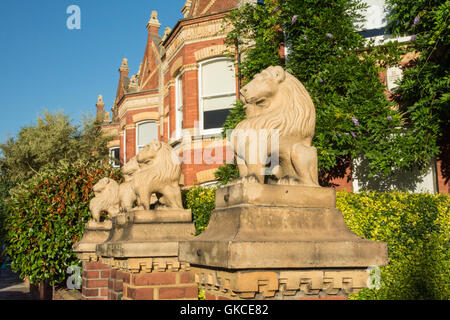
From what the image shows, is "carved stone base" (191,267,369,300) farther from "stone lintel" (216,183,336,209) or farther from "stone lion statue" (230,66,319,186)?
"stone lion statue" (230,66,319,186)

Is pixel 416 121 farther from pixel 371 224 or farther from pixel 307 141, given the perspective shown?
pixel 307 141

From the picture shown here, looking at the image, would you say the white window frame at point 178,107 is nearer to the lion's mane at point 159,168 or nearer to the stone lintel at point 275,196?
the lion's mane at point 159,168

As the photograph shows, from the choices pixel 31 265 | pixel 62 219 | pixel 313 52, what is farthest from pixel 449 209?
pixel 31 265

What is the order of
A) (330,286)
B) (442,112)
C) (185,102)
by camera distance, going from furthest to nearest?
1. (185,102)
2. (442,112)
3. (330,286)

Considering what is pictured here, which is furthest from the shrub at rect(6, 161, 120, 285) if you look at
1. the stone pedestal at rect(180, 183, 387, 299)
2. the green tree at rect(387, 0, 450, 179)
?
the green tree at rect(387, 0, 450, 179)

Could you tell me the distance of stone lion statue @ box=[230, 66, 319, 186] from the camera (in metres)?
3.06

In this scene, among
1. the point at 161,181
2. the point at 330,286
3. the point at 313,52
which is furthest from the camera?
the point at 313,52

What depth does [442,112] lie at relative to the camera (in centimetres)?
899

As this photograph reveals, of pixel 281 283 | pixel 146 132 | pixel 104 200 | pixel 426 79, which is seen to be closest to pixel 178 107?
pixel 146 132

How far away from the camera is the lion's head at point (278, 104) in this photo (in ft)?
10.2

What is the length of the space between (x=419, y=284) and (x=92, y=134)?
1901 centimetres

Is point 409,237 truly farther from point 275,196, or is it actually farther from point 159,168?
point 275,196

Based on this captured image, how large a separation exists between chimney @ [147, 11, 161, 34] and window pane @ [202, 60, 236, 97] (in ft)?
30.2

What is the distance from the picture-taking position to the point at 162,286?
14.5 feet
